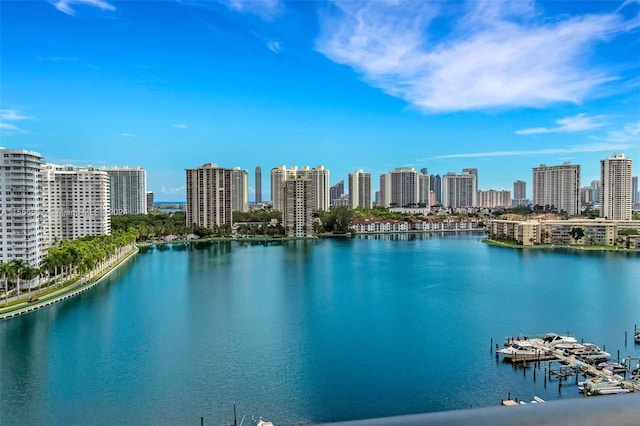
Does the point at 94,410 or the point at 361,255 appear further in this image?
the point at 361,255

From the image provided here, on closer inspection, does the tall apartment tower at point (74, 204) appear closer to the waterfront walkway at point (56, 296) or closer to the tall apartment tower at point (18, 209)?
the waterfront walkway at point (56, 296)

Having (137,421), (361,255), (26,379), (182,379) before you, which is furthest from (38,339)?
(361,255)

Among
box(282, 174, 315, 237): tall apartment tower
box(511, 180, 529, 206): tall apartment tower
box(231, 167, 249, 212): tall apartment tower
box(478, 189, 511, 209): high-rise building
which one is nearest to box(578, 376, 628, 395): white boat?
box(282, 174, 315, 237): tall apartment tower

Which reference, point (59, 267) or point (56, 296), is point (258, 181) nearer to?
point (59, 267)

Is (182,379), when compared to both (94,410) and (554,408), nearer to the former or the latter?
(94,410)

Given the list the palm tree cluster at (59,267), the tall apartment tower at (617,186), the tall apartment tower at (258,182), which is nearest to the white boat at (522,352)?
the palm tree cluster at (59,267)

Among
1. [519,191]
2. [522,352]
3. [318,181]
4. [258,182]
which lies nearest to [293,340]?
[522,352]
